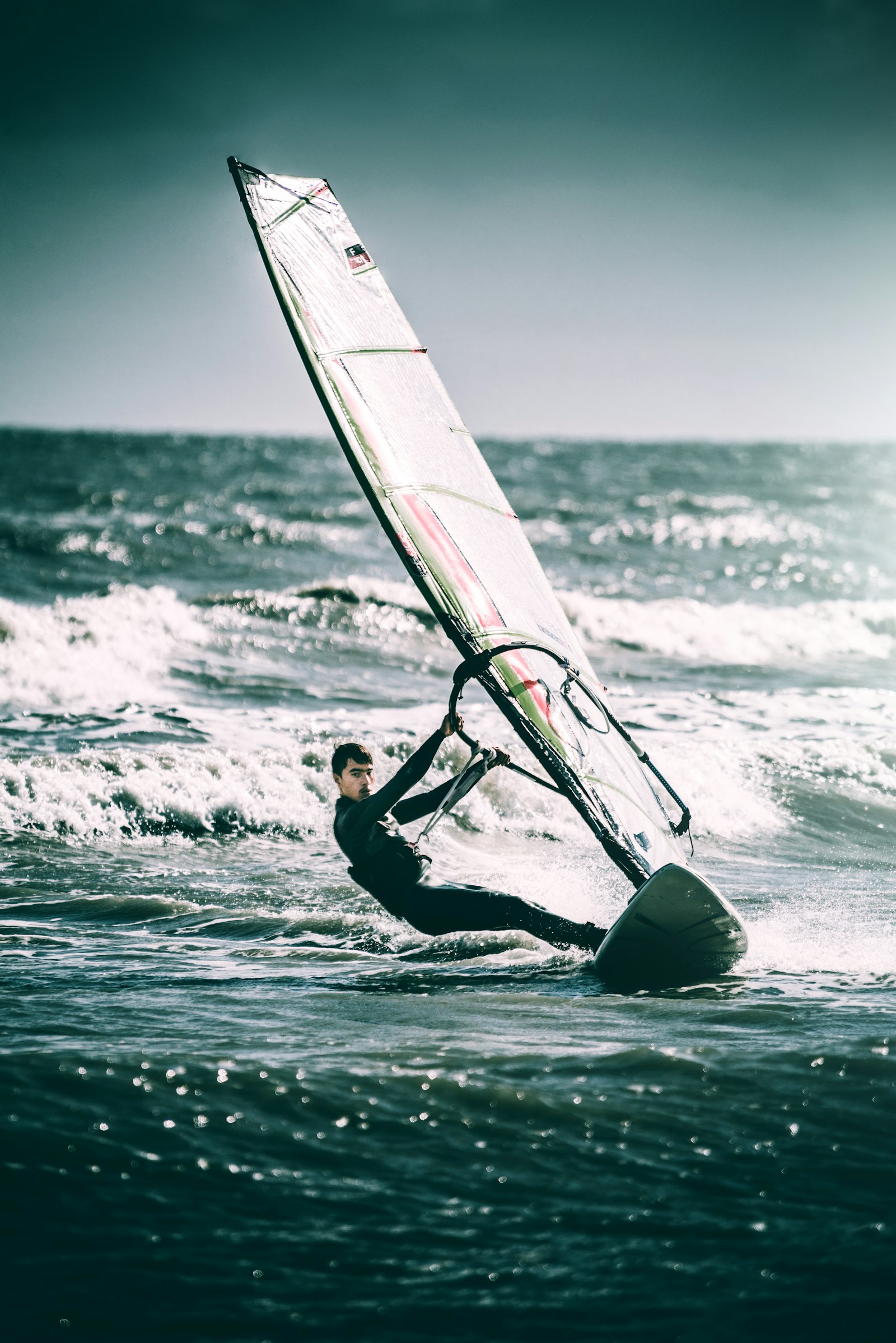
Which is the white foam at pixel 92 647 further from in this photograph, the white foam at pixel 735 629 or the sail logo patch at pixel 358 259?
the sail logo patch at pixel 358 259

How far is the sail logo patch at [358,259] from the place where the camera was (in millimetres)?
4879

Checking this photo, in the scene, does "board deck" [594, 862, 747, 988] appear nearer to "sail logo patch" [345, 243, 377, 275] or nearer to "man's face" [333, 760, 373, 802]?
"man's face" [333, 760, 373, 802]

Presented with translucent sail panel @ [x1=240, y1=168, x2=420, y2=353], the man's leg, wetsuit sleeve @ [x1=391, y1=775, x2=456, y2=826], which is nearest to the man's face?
wetsuit sleeve @ [x1=391, y1=775, x2=456, y2=826]

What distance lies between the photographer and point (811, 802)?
8539mm

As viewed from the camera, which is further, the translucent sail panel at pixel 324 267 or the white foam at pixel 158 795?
the white foam at pixel 158 795

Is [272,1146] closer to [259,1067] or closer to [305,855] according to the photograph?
[259,1067]

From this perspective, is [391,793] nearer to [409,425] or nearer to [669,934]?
[669,934]

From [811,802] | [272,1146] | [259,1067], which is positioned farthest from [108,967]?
[811,802]

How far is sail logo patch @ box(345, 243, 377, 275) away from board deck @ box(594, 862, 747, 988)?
2722mm

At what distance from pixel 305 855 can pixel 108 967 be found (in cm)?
251

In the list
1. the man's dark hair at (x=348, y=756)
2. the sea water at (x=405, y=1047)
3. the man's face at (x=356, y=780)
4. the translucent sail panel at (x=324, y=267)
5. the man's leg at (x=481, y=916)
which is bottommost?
the sea water at (x=405, y=1047)

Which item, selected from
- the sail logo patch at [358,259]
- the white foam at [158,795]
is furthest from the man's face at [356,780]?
the white foam at [158,795]

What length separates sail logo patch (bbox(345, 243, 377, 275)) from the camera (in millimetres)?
4879

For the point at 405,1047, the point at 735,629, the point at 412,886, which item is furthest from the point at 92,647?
the point at 405,1047
